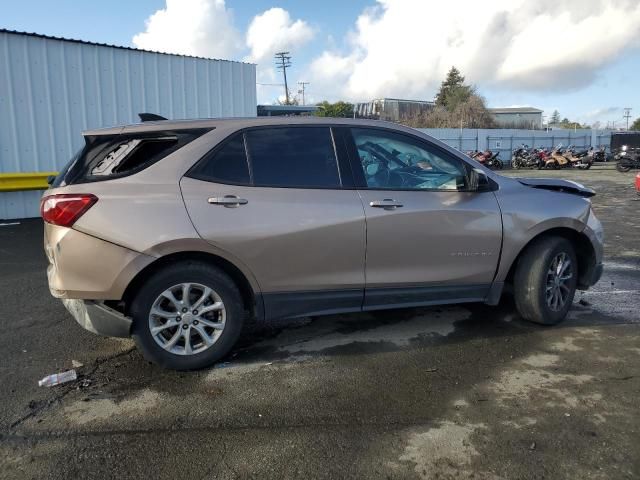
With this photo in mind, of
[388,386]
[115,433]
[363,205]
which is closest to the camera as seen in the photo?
[115,433]

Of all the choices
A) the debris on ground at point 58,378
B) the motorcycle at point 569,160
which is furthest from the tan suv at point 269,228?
the motorcycle at point 569,160

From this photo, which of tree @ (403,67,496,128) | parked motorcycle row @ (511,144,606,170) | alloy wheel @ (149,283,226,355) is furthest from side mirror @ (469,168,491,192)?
tree @ (403,67,496,128)

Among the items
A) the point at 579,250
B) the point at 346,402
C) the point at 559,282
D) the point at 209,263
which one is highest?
the point at 209,263

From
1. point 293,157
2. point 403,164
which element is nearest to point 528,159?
point 403,164

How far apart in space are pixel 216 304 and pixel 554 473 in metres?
2.30

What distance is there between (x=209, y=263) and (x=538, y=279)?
274 cm

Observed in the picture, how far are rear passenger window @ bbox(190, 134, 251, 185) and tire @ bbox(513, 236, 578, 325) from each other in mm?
2481

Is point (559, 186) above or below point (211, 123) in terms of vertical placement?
below

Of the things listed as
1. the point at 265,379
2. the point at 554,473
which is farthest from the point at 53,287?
the point at 554,473

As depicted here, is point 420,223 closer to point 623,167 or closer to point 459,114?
point 623,167

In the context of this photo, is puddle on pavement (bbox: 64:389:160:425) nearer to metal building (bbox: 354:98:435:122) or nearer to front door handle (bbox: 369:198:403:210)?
front door handle (bbox: 369:198:403:210)

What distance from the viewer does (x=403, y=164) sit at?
4148 mm

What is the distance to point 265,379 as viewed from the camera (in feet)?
11.9

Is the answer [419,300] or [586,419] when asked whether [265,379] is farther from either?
[586,419]
